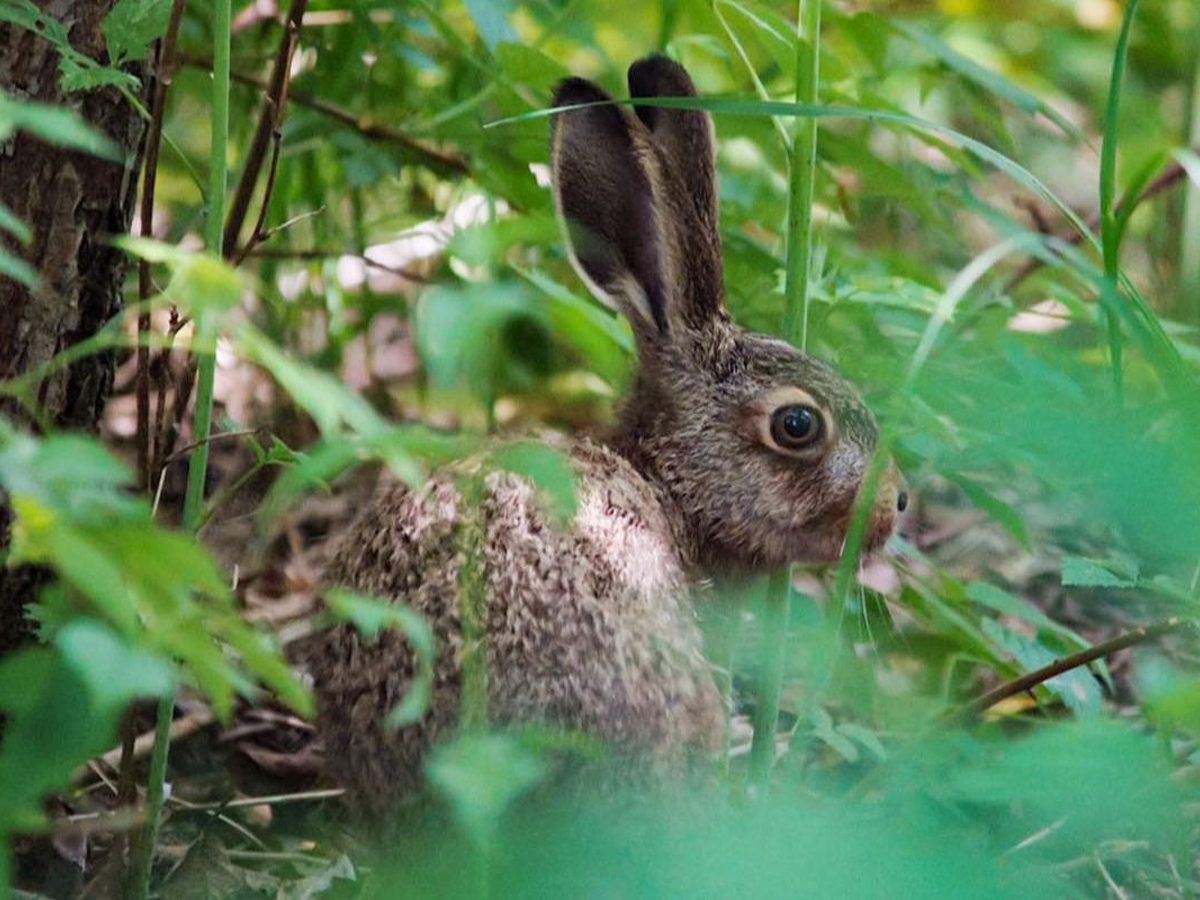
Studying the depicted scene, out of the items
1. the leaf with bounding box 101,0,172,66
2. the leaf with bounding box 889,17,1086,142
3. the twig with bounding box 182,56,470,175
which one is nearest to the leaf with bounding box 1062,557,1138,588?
the leaf with bounding box 889,17,1086,142

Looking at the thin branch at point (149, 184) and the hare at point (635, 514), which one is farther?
A: the thin branch at point (149, 184)

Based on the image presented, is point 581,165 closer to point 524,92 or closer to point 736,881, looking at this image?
point 524,92

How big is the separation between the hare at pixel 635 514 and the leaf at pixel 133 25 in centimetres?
103

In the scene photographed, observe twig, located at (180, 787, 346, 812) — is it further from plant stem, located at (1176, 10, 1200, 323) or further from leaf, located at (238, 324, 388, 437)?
plant stem, located at (1176, 10, 1200, 323)

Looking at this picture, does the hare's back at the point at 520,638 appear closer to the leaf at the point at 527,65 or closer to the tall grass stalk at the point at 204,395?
the tall grass stalk at the point at 204,395

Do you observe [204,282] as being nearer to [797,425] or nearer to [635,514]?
[635,514]

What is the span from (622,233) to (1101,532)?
55.1 inches

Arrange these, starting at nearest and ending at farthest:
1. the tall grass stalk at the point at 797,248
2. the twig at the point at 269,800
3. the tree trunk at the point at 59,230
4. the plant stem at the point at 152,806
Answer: the plant stem at the point at 152,806
the tree trunk at the point at 59,230
the tall grass stalk at the point at 797,248
the twig at the point at 269,800

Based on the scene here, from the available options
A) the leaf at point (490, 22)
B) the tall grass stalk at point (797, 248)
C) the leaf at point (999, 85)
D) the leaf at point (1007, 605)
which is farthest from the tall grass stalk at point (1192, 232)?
the leaf at point (490, 22)

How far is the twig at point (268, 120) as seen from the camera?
3543 mm

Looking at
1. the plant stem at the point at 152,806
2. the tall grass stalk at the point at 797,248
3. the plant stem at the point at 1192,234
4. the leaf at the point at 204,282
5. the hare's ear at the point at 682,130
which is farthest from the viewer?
the plant stem at the point at 1192,234

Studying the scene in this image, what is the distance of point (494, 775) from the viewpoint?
1969 millimetres

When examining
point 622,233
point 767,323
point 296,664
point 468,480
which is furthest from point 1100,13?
point 468,480

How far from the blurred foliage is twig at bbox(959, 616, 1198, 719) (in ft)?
0.23
